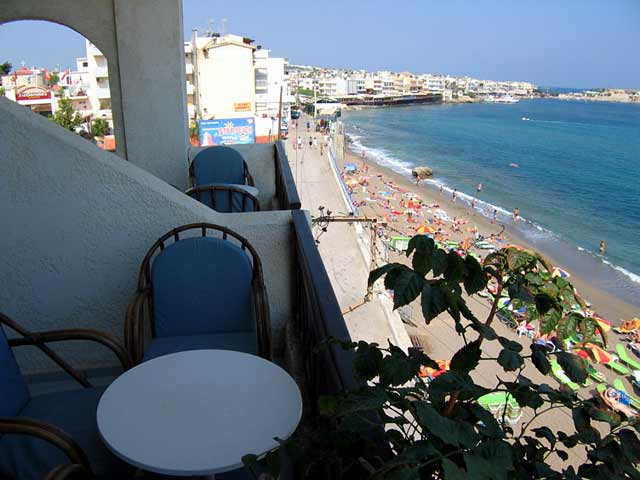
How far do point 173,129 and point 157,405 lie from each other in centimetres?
343

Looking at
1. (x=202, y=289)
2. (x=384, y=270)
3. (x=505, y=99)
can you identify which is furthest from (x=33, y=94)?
(x=505, y=99)

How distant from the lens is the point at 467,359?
0.90 metres

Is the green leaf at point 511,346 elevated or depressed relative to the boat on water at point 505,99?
elevated

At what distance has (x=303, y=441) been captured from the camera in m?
0.83

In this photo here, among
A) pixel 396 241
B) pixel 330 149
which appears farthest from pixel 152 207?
pixel 330 149

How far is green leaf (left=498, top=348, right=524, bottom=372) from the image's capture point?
0.81m

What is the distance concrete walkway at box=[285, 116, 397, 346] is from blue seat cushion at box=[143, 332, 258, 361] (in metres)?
4.44

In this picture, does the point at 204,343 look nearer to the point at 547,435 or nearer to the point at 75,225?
the point at 75,225

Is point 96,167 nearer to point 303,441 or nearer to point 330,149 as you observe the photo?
point 303,441

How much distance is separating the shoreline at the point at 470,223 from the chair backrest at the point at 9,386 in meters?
13.7

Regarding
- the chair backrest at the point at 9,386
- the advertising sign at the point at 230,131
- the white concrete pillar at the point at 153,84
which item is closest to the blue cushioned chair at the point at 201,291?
the chair backrest at the point at 9,386

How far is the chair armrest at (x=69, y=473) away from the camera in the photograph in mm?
1077

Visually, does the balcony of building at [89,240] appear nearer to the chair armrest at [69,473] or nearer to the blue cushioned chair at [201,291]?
the blue cushioned chair at [201,291]

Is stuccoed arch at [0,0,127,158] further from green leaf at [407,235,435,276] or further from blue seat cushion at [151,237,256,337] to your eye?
green leaf at [407,235,435,276]
